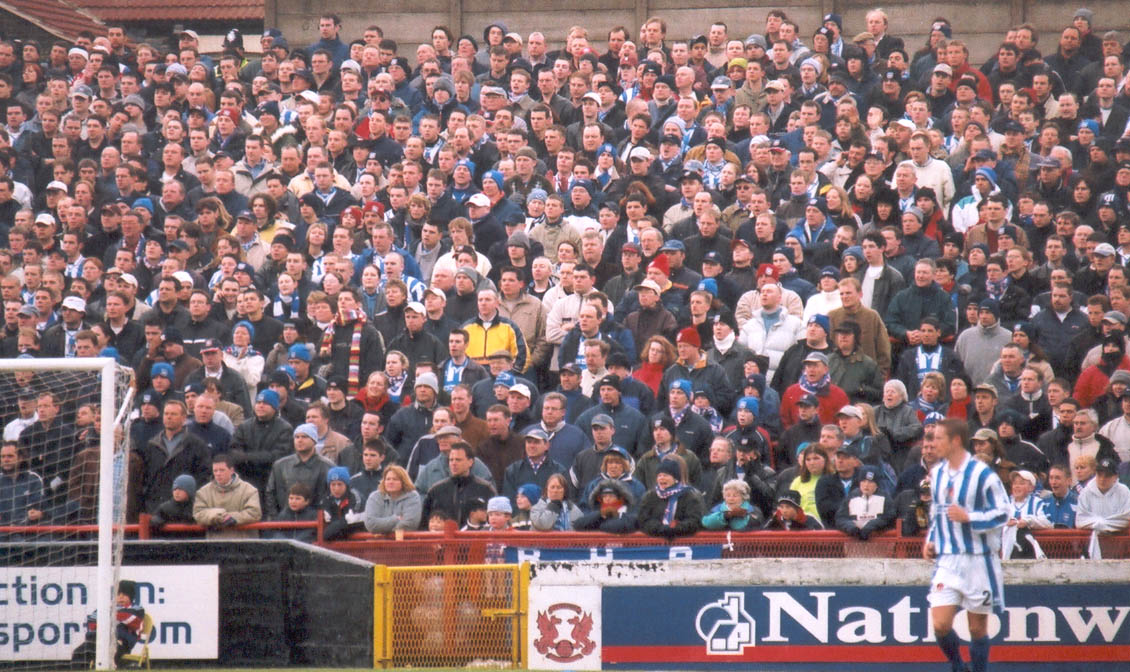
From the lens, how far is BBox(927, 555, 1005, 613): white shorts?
9414 mm

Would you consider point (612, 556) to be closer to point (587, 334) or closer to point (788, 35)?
point (587, 334)

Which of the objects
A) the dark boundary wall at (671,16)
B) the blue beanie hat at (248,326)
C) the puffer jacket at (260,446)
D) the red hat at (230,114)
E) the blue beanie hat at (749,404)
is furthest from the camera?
the dark boundary wall at (671,16)

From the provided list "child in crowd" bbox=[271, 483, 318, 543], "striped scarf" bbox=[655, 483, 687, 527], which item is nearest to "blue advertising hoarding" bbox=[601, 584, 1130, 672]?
"striped scarf" bbox=[655, 483, 687, 527]

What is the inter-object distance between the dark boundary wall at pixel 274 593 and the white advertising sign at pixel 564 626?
131 cm

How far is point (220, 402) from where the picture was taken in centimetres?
1480

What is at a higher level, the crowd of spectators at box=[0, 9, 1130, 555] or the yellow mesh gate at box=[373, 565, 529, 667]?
the crowd of spectators at box=[0, 9, 1130, 555]

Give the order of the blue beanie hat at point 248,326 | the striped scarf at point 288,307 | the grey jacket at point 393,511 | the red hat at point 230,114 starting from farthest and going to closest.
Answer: the red hat at point 230,114 → the striped scarf at point 288,307 → the blue beanie hat at point 248,326 → the grey jacket at point 393,511

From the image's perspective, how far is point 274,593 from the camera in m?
12.8

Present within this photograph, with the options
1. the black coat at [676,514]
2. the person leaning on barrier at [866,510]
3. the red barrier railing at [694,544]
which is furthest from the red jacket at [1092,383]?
the black coat at [676,514]

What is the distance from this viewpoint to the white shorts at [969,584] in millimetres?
9414

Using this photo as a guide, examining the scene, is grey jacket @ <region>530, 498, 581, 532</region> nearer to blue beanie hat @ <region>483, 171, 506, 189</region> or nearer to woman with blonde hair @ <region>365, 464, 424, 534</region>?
woman with blonde hair @ <region>365, 464, 424, 534</region>

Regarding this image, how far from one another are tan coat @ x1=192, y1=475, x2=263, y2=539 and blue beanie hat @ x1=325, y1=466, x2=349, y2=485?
2.01 feet

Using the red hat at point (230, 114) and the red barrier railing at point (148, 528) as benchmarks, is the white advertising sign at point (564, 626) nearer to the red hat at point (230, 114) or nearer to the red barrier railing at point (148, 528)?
the red barrier railing at point (148, 528)

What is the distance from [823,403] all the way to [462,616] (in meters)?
3.73
